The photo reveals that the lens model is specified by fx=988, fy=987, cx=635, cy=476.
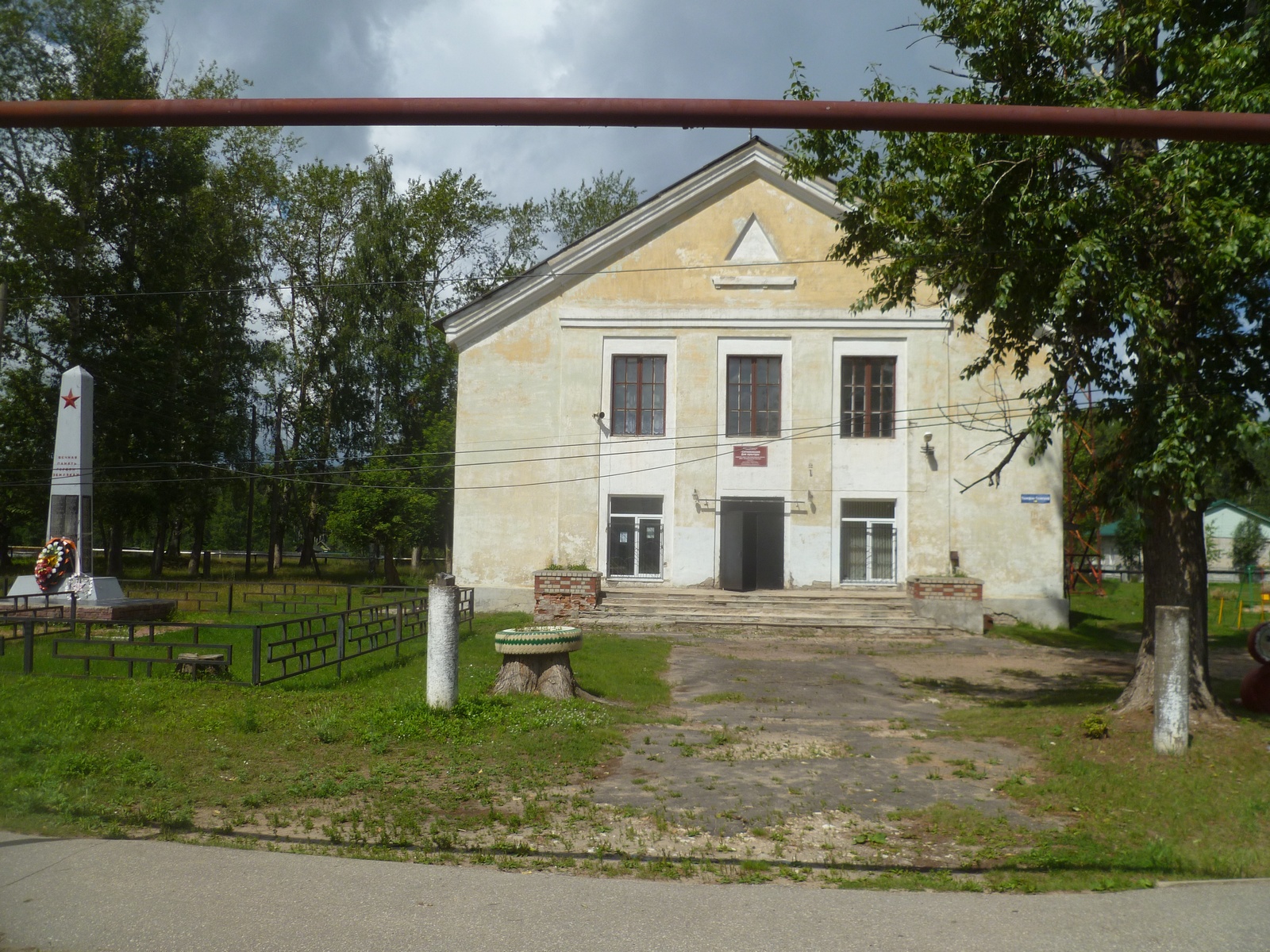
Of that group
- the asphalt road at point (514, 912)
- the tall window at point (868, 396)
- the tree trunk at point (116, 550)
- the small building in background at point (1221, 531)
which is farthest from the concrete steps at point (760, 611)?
the small building in background at point (1221, 531)

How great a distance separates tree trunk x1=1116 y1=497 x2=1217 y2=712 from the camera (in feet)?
33.2

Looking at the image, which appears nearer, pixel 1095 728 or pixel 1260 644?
pixel 1095 728

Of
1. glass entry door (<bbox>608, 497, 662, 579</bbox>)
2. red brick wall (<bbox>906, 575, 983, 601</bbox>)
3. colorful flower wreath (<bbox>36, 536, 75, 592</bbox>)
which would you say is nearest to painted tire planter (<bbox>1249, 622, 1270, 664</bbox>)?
red brick wall (<bbox>906, 575, 983, 601</bbox>)

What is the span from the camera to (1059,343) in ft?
36.3

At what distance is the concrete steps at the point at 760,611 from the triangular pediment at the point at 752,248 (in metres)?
8.32

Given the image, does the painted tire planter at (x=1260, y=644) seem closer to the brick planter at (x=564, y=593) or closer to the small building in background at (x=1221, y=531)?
the brick planter at (x=564, y=593)

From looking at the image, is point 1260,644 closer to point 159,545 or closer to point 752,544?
point 752,544

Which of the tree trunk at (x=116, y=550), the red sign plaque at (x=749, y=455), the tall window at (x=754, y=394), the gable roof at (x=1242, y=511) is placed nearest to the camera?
the red sign plaque at (x=749, y=455)

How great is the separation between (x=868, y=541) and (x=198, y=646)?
16577 millimetres

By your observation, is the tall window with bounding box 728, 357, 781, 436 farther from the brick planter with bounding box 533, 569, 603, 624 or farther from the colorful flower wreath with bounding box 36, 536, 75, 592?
the colorful flower wreath with bounding box 36, 536, 75, 592

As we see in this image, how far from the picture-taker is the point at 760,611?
22.4 meters

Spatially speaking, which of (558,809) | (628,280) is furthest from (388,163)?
(558,809)

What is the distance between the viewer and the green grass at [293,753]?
22.6 feet

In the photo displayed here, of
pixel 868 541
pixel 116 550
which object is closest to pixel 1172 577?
pixel 868 541
